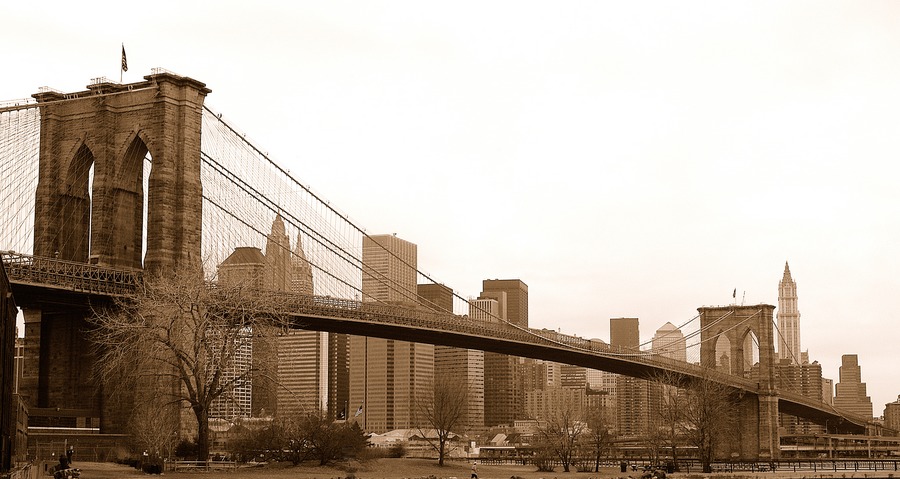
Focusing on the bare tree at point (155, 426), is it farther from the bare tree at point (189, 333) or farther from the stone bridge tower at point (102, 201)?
the stone bridge tower at point (102, 201)

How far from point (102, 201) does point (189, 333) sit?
40.5 feet

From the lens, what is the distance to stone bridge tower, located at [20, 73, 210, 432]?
187 ft

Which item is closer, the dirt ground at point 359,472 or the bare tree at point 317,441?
the dirt ground at point 359,472

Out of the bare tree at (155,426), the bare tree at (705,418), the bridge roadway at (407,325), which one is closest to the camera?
the bare tree at (155,426)

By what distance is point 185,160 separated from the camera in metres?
57.8

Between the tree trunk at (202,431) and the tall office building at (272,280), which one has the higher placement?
the tall office building at (272,280)

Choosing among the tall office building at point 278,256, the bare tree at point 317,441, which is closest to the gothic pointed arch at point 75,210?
the tall office building at point 278,256

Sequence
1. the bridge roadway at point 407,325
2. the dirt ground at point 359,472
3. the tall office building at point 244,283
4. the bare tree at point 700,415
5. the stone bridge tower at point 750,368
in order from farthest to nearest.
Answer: the stone bridge tower at point 750,368
the bare tree at point 700,415
the bridge roadway at point 407,325
the tall office building at point 244,283
the dirt ground at point 359,472

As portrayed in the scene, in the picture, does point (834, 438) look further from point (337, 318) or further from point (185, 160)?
point (185, 160)

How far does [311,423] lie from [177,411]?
20.5 ft

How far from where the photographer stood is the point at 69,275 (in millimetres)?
53219

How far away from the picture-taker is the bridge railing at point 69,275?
51469mm

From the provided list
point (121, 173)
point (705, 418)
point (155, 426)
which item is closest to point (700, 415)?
point (705, 418)

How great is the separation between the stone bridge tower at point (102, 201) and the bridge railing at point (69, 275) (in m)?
1.27
